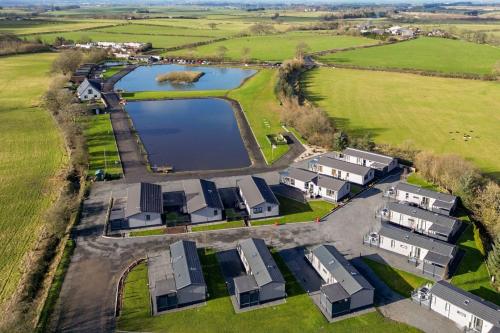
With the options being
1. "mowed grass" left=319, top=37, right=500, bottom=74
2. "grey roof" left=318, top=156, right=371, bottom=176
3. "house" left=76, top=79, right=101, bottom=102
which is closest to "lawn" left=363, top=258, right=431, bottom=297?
"grey roof" left=318, top=156, right=371, bottom=176

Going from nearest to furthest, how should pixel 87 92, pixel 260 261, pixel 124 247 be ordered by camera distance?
pixel 260 261 < pixel 124 247 < pixel 87 92

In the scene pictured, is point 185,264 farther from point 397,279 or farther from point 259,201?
point 397,279

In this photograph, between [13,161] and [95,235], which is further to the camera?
[13,161]

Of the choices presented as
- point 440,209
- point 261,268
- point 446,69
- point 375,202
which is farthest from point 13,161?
point 446,69

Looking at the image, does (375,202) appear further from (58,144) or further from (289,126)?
(58,144)

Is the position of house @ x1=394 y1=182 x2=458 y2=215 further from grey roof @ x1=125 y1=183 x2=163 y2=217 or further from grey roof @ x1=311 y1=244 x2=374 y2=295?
grey roof @ x1=125 y1=183 x2=163 y2=217

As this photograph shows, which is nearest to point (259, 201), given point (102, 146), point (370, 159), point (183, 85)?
point (370, 159)

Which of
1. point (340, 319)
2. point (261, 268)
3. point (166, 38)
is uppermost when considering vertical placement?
point (166, 38)
